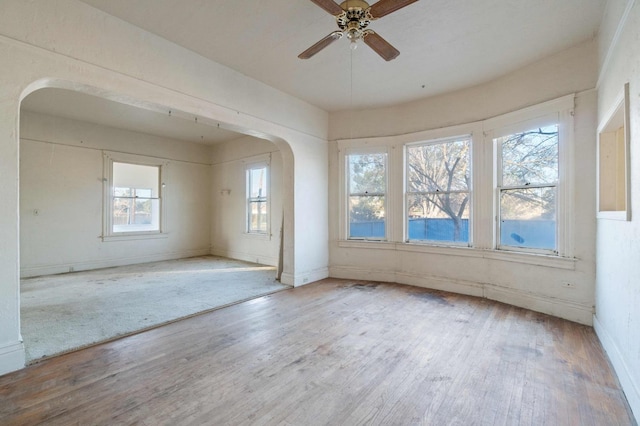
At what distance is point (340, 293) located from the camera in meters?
4.35

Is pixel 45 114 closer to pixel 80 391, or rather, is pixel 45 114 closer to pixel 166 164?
pixel 166 164

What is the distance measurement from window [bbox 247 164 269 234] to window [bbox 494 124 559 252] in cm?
449

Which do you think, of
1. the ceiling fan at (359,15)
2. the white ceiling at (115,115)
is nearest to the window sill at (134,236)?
the white ceiling at (115,115)

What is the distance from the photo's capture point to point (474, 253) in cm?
421

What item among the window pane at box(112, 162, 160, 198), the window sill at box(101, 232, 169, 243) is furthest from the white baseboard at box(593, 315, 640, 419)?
the window pane at box(112, 162, 160, 198)

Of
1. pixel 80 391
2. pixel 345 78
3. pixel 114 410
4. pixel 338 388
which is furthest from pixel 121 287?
pixel 345 78

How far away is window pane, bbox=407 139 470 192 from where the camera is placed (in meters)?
4.38

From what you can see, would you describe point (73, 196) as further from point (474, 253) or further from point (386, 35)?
Answer: point (474, 253)

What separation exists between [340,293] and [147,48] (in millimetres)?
3769

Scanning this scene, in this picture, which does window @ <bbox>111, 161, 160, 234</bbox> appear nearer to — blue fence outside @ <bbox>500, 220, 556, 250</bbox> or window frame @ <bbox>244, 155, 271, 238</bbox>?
window frame @ <bbox>244, 155, 271, 238</bbox>

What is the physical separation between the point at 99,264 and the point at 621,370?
25.6ft

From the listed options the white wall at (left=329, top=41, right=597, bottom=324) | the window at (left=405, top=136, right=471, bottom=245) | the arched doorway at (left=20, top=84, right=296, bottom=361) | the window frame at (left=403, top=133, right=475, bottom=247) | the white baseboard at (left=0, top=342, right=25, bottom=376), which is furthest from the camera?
the arched doorway at (left=20, top=84, right=296, bottom=361)

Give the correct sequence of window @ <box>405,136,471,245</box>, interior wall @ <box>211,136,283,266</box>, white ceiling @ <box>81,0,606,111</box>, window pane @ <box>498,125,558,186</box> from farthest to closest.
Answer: interior wall @ <box>211,136,283,266</box>, window @ <box>405,136,471,245</box>, window pane @ <box>498,125,558,186</box>, white ceiling @ <box>81,0,606,111</box>

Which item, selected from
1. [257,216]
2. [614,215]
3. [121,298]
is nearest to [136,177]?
[257,216]
